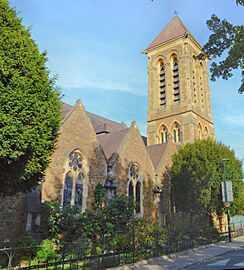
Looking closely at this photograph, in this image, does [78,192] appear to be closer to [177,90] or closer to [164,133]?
[164,133]

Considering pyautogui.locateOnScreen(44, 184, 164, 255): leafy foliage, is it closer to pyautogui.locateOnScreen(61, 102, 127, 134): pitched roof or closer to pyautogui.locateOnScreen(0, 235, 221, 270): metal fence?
pyautogui.locateOnScreen(0, 235, 221, 270): metal fence

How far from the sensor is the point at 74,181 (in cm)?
1838

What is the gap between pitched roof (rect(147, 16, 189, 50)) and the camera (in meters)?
43.6

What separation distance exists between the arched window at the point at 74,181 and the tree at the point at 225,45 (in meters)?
12.5

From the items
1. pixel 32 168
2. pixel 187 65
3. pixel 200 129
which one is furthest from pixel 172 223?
pixel 187 65

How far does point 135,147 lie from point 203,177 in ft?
19.5

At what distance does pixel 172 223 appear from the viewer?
18.0 meters

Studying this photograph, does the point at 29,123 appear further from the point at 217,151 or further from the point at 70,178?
the point at 217,151

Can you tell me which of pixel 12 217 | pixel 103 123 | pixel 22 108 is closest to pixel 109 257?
pixel 12 217

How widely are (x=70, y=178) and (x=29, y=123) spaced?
9608 mm

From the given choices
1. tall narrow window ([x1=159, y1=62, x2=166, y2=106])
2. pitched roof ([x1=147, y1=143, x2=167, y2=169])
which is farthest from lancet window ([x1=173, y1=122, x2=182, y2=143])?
pitched roof ([x1=147, y1=143, x2=167, y2=169])

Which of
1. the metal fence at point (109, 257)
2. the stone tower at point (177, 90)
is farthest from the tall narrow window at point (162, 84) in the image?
the metal fence at point (109, 257)

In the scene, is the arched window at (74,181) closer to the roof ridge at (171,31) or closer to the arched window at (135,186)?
the arched window at (135,186)

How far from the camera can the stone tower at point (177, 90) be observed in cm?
3759
